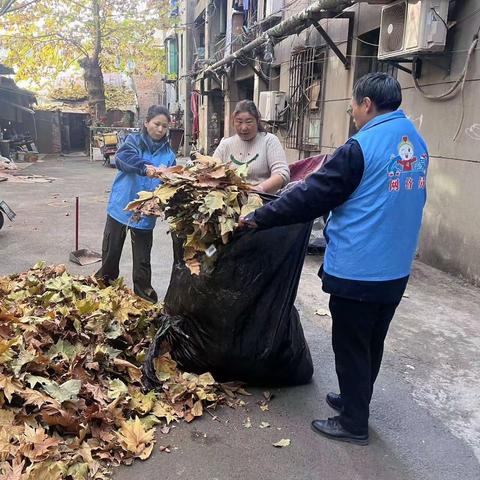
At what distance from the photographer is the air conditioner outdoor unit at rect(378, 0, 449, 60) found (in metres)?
Result: 4.98

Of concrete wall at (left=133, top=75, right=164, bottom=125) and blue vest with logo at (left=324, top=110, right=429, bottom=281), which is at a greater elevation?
concrete wall at (left=133, top=75, right=164, bottom=125)

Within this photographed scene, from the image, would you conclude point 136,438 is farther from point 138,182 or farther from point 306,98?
point 306,98

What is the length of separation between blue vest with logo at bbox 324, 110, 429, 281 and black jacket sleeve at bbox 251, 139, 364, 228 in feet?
0.14

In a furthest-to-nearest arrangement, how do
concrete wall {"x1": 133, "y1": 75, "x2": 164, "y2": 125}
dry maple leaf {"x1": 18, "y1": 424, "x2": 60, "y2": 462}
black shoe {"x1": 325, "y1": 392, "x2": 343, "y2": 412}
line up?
concrete wall {"x1": 133, "y1": 75, "x2": 164, "y2": 125} < black shoe {"x1": 325, "y1": 392, "x2": 343, "y2": 412} < dry maple leaf {"x1": 18, "y1": 424, "x2": 60, "y2": 462}

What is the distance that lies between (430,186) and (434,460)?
12.8ft

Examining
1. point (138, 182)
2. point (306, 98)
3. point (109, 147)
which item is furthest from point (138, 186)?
point (109, 147)

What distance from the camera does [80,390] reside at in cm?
252

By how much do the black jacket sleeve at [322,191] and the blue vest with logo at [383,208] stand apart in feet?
0.14

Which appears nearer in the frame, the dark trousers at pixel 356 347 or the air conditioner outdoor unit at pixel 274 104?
the dark trousers at pixel 356 347

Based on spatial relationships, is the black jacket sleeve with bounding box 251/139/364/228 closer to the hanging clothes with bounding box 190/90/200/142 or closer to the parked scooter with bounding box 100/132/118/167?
the parked scooter with bounding box 100/132/118/167

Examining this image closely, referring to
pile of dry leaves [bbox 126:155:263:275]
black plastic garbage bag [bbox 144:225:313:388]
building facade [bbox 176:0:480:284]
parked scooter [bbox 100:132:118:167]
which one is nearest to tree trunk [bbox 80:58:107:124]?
parked scooter [bbox 100:132:118:167]

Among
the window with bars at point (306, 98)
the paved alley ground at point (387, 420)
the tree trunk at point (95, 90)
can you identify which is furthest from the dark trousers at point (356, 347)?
the tree trunk at point (95, 90)

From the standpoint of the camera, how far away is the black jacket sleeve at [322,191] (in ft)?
7.09

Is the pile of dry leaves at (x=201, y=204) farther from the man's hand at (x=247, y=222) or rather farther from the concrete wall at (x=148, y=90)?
the concrete wall at (x=148, y=90)
